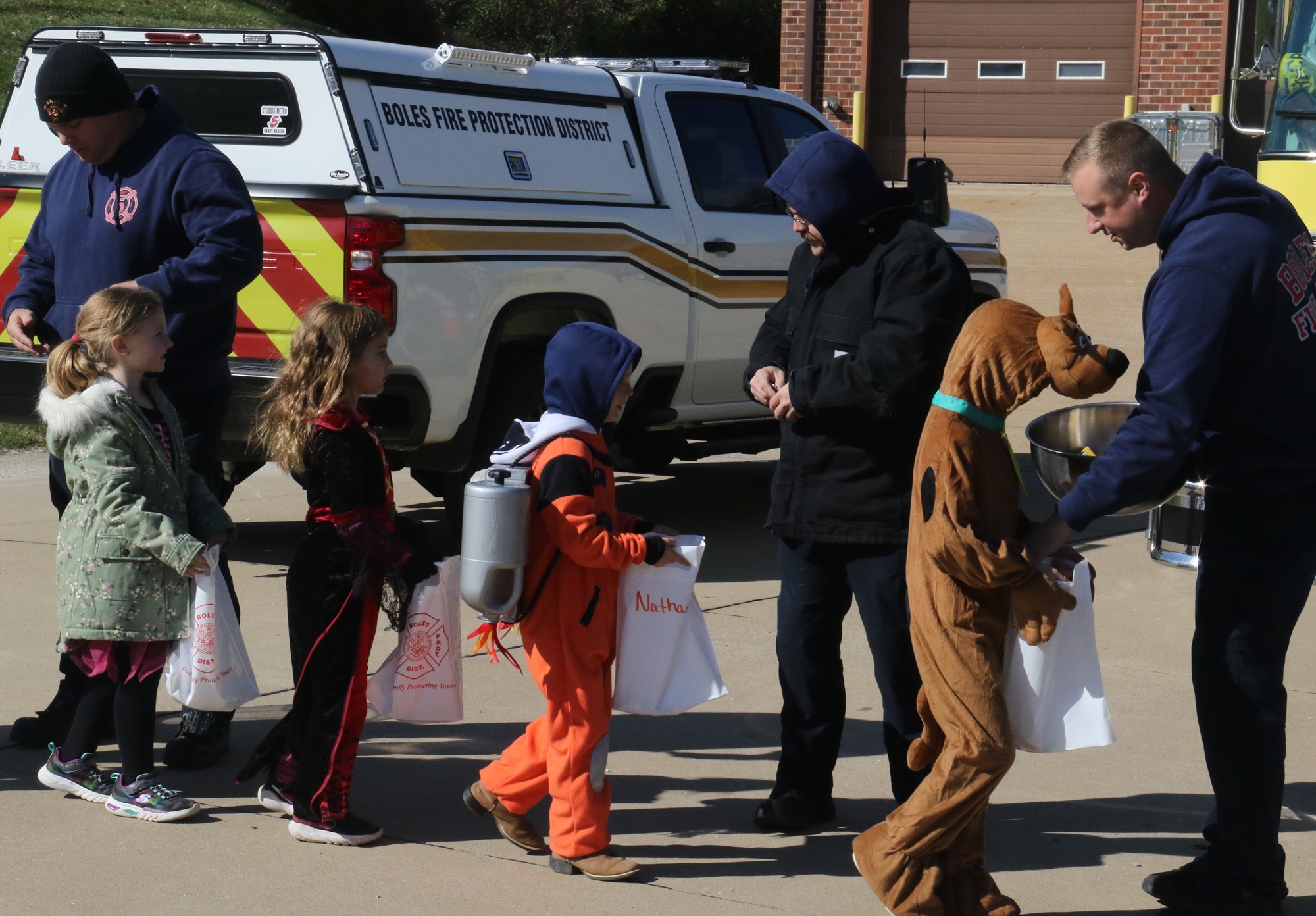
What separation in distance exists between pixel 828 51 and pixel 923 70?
139 centimetres

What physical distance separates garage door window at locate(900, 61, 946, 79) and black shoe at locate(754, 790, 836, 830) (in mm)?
18337

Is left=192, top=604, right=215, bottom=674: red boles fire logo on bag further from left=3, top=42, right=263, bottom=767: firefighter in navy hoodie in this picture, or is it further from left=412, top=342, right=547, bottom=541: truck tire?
left=412, top=342, right=547, bottom=541: truck tire

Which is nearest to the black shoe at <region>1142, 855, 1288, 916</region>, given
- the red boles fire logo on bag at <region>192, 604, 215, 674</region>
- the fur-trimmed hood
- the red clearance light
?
the red boles fire logo on bag at <region>192, 604, 215, 674</region>

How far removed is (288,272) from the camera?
6.10 metres

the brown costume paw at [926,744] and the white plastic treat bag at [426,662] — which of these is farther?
the white plastic treat bag at [426,662]

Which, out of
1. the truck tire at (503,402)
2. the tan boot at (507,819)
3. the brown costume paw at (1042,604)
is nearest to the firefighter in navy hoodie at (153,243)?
the tan boot at (507,819)

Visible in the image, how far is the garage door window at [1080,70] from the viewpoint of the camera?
67.4 feet

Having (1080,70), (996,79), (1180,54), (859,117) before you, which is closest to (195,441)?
(859,117)

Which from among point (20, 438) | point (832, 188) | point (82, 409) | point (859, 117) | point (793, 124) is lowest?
point (20, 438)

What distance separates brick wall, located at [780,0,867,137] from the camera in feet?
67.9

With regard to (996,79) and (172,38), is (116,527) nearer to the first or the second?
(172,38)

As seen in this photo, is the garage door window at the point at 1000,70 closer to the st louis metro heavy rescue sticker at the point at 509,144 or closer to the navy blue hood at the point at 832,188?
the st louis metro heavy rescue sticker at the point at 509,144

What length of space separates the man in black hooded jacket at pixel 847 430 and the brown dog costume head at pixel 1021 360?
0.41 m

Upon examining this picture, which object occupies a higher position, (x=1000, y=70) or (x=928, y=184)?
(x=928, y=184)
